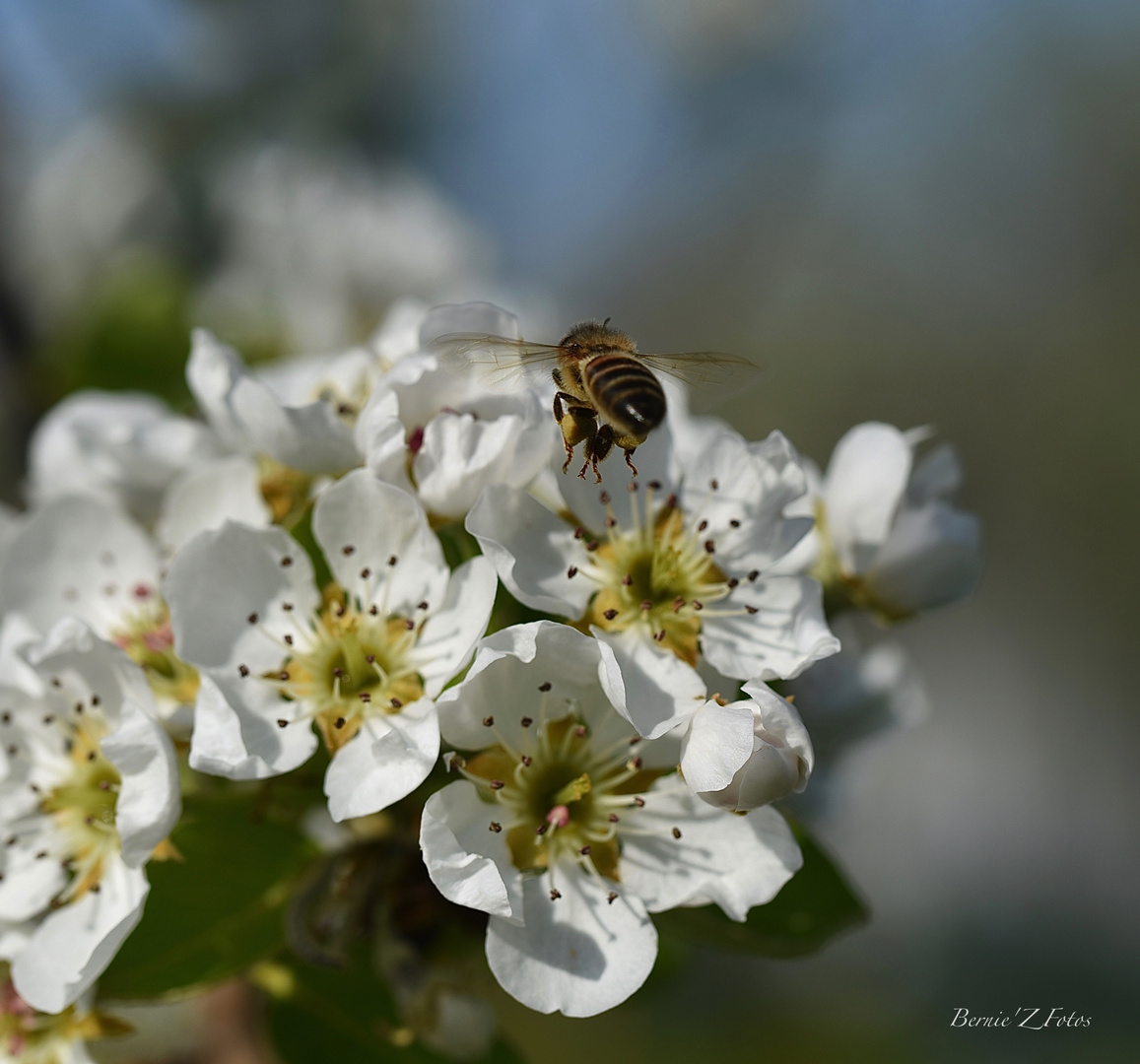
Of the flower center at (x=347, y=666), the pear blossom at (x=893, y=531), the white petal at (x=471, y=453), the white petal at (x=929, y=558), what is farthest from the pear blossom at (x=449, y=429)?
the white petal at (x=929, y=558)

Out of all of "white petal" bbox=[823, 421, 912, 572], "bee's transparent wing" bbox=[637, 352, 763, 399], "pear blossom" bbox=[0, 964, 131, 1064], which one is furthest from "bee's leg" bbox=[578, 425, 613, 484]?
"pear blossom" bbox=[0, 964, 131, 1064]

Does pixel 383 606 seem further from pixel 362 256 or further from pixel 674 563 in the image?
pixel 362 256

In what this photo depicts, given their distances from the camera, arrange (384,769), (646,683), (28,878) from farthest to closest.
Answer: (28,878) → (646,683) → (384,769)

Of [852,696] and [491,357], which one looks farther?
[852,696]

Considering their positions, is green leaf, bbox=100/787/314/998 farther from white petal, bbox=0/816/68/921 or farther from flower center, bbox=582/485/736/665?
flower center, bbox=582/485/736/665

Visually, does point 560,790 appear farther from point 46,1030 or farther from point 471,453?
point 46,1030

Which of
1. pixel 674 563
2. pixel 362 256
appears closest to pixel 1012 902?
pixel 362 256

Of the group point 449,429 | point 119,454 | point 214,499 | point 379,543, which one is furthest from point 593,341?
point 119,454
